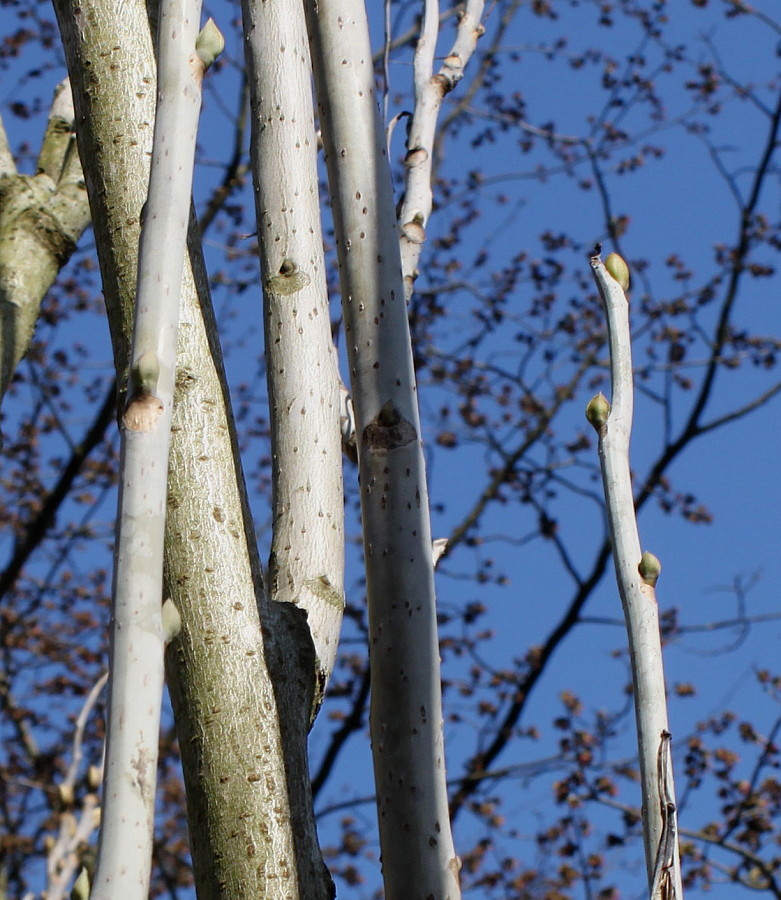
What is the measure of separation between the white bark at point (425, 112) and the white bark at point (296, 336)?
393 mm

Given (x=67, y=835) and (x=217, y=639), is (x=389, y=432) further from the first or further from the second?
(x=67, y=835)

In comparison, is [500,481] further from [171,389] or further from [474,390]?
[171,389]

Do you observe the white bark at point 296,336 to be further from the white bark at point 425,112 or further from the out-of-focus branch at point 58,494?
the out-of-focus branch at point 58,494

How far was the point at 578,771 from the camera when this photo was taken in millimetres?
6559

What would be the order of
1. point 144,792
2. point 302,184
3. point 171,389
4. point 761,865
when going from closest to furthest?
point 144,792 → point 171,389 → point 302,184 → point 761,865

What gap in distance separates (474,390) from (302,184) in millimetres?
5741

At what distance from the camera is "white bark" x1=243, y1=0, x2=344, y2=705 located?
5.46 feet

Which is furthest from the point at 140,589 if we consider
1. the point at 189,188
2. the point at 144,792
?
the point at 189,188

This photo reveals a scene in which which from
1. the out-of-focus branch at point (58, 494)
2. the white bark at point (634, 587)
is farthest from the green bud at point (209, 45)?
the out-of-focus branch at point (58, 494)

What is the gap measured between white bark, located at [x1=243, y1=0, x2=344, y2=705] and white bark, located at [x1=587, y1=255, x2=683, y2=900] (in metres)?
0.49

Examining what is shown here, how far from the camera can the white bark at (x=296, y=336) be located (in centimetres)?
167

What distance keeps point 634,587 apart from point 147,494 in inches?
22.3

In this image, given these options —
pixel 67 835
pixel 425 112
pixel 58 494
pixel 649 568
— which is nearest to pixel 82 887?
pixel 649 568

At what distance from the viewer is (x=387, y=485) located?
1.32 metres
